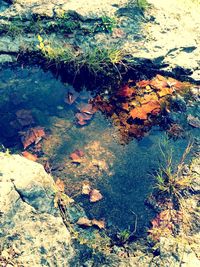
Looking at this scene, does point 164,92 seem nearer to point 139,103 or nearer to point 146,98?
point 146,98

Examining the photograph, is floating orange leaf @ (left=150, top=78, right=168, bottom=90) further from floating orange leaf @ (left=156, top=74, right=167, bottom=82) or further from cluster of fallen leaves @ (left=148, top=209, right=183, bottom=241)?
cluster of fallen leaves @ (left=148, top=209, right=183, bottom=241)

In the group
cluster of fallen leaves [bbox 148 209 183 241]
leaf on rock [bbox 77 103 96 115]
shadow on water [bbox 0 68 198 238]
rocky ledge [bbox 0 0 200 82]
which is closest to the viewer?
cluster of fallen leaves [bbox 148 209 183 241]

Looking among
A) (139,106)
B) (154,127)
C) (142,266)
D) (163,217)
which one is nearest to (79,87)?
(139,106)

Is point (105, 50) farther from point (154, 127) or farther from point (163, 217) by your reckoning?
point (163, 217)

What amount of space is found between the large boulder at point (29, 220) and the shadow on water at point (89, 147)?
0.50 meters

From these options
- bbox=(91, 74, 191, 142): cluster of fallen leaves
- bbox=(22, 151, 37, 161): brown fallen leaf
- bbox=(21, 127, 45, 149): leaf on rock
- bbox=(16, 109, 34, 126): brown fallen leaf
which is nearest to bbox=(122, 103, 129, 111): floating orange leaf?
bbox=(91, 74, 191, 142): cluster of fallen leaves

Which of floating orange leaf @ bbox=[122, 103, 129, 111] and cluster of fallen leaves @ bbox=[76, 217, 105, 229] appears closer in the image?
cluster of fallen leaves @ bbox=[76, 217, 105, 229]

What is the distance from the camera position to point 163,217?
3.34 meters

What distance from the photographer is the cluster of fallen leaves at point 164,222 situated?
3217mm

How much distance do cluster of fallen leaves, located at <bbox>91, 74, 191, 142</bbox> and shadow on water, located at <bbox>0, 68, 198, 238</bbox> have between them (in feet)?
0.45

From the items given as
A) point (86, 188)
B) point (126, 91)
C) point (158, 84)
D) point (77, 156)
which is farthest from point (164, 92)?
point (86, 188)

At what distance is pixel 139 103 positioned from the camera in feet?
13.5

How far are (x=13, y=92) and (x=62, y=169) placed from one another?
4.73 feet

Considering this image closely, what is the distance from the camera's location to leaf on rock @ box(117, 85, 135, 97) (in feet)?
13.8
